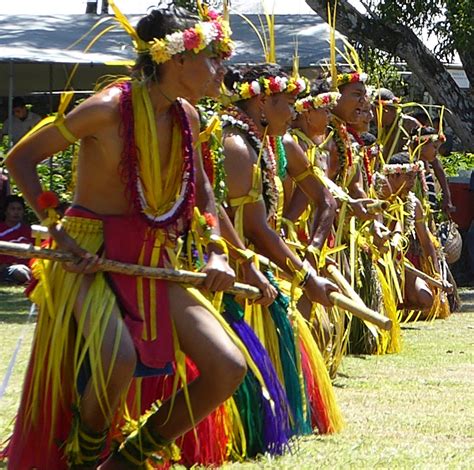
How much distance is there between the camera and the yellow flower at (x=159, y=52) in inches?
171

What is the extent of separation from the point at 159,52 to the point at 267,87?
4.05ft

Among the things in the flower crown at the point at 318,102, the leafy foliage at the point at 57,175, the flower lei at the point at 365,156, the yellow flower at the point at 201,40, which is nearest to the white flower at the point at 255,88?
the yellow flower at the point at 201,40

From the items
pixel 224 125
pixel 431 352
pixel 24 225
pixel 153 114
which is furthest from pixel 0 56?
pixel 153 114

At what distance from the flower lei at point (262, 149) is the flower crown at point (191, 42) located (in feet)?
3.12

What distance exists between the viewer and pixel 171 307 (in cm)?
429

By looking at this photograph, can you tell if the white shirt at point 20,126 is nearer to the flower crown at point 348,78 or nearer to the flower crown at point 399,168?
the flower crown at point 399,168

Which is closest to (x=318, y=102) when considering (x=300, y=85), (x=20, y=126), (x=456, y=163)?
(x=300, y=85)

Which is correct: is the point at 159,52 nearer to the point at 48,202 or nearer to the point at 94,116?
the point at 94,116

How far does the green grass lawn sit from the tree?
6337mm

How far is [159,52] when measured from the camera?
436cm

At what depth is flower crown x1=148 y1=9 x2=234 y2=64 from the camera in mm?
4344

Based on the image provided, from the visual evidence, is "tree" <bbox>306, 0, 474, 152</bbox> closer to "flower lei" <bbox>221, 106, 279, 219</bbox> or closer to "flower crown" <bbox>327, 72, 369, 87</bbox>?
"flower crown" <bbox>327, 72, 369, 87</bbox>

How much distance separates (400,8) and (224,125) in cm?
1067

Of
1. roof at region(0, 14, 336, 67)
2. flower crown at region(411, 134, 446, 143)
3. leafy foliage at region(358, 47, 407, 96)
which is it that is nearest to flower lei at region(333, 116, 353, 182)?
flower crown at region(411, 134, 446, 143)
